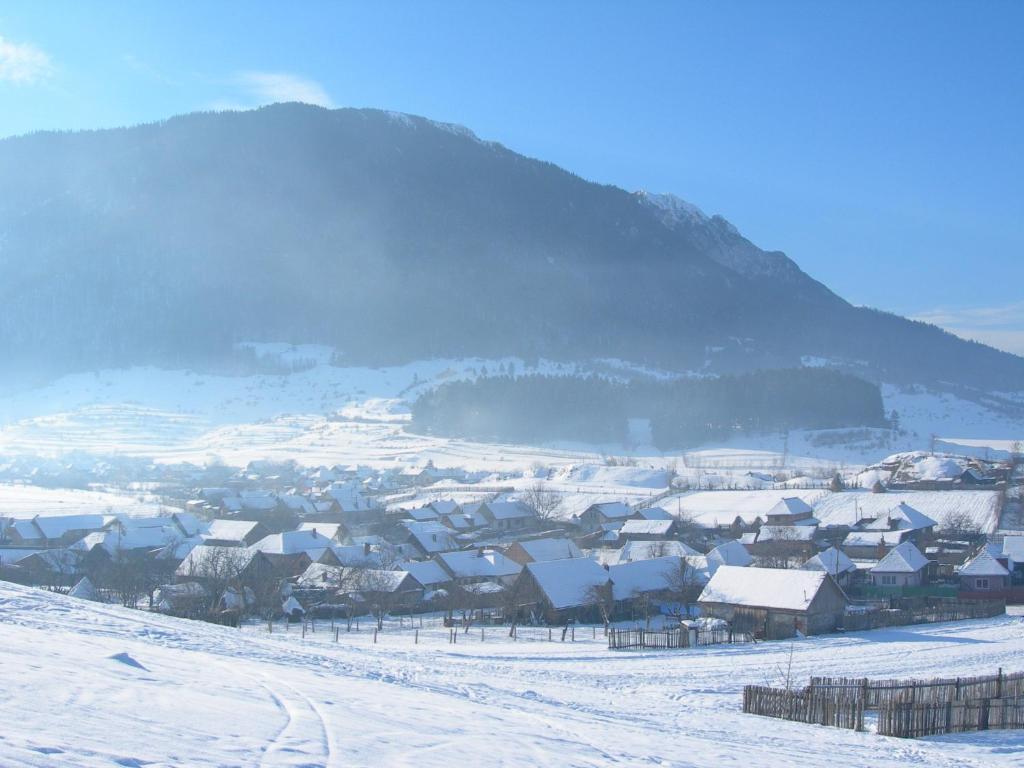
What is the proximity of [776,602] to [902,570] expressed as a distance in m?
13.5

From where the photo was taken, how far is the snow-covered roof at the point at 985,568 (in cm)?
3847

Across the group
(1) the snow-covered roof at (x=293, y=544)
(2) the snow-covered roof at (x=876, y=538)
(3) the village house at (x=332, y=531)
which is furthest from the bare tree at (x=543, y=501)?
(2) the snow-covered roof at (x=876, y=538)

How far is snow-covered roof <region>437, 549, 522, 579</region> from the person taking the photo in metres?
40.7

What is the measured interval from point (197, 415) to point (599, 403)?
54.6 m

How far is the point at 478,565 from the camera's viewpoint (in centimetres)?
4184

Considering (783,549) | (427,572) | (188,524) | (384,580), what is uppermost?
(783,549)

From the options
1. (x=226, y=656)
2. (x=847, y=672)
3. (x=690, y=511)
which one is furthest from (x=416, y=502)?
(x=226, y=656)

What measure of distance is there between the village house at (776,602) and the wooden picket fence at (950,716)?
13.7 meters

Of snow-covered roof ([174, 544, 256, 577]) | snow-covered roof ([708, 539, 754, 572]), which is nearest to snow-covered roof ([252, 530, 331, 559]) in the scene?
snow-covered roof ([174, 544, 256, 577])

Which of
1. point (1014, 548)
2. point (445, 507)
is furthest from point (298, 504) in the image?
point (1014, 548)

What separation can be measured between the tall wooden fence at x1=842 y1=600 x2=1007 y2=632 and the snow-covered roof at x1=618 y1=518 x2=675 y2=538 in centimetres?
1994

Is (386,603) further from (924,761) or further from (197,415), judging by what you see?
(197,415)

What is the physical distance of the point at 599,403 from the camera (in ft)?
381

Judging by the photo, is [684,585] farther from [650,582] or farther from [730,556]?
[730,556]
